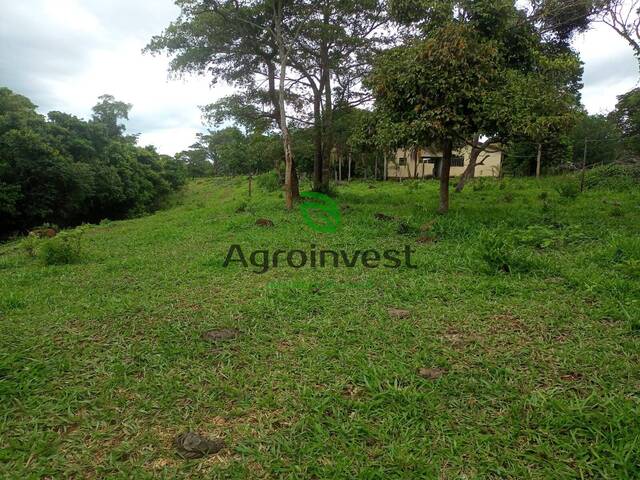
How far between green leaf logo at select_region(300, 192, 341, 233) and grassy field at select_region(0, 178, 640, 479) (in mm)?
2941

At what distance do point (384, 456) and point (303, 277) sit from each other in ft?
8.89

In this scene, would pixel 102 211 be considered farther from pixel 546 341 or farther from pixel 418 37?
pixel 546 341

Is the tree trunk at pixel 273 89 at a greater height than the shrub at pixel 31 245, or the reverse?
the tree trunk at pixel 273 89

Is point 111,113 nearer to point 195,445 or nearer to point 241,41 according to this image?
point 241,41


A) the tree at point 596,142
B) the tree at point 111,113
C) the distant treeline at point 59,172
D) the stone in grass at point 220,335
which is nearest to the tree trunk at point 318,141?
the stone in grass at point 220,335

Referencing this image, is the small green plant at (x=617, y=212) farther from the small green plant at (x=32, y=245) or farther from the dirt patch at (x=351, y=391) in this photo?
the small green plant at (x=32, y=245)

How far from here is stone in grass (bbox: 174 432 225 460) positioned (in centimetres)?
171

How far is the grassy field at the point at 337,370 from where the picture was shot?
1.66 meters

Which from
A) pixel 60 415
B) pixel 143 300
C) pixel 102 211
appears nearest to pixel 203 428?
pixel 60 415

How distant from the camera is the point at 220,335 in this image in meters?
2.83

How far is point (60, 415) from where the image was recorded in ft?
6.53

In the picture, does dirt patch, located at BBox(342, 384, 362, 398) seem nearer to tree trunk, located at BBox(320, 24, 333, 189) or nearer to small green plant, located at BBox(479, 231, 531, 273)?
small green plant, located at BBox(479, 231, 531, 273)

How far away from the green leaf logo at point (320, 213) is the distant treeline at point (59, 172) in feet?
33.7

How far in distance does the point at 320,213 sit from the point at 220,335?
661 cm
